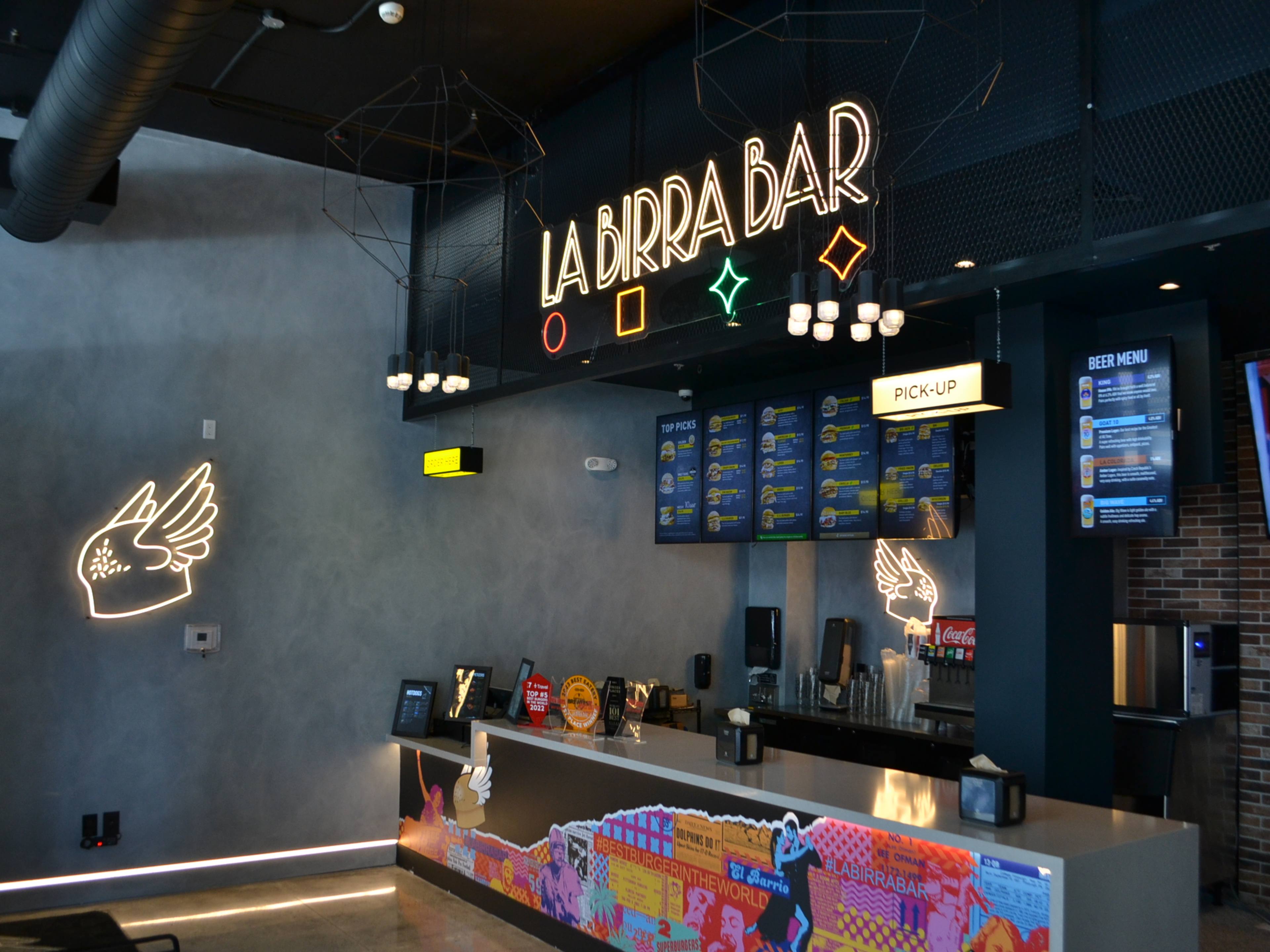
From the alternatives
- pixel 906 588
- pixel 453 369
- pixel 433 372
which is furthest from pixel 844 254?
pixel 906 588

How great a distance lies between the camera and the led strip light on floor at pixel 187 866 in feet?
16.1

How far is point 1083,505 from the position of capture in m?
3.79

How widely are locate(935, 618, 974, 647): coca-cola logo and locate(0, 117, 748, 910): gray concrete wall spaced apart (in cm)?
221

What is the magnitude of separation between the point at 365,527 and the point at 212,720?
4.53 feet

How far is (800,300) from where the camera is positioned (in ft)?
10.9

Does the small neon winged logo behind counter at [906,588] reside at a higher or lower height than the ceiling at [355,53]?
lower

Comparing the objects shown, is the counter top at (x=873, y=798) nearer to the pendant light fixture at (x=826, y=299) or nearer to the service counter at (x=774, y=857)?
the service counter at (x=774, y=857)

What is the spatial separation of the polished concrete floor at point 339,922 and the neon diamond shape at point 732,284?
9.92 feet

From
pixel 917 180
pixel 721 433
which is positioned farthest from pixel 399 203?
pixel 917 180

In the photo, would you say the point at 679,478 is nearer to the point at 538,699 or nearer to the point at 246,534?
the point at 538,699

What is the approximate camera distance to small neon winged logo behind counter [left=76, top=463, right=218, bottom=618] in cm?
517

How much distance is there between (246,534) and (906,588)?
4.11 meters

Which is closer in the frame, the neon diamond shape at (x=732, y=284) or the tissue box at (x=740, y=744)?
the tissue box at (x=740, y=744)

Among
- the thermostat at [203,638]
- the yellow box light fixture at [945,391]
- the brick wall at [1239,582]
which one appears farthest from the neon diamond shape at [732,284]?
the thermostat at [203,638]
